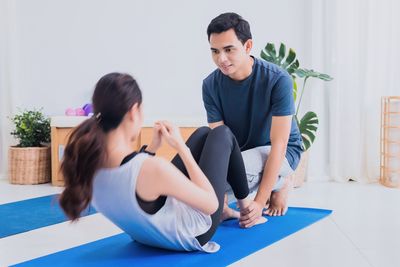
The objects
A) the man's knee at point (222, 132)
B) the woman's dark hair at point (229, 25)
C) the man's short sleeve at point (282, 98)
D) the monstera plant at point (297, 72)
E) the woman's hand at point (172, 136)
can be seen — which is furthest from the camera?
the monstera plant at point (297, 72)

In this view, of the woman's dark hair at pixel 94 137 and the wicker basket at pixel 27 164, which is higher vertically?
the woman's dark hair at pixel 94 137

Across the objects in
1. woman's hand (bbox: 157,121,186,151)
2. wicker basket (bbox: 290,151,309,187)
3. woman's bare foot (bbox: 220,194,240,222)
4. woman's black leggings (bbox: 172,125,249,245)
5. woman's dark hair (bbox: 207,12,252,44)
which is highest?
woman's dark hair (bbox: 207,12,252,44)

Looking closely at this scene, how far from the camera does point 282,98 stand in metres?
2.37

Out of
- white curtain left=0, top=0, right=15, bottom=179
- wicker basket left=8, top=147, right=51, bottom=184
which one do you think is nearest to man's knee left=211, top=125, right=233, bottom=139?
wicker basket left=8, top=147, right=51, bottom=184

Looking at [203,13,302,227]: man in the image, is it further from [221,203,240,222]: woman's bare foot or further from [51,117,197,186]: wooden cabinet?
[51,117,197,186]: wooden cabinet

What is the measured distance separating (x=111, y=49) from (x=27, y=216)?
6.42 feet

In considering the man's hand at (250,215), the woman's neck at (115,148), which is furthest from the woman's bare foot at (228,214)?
the woman's neck at (115,148)

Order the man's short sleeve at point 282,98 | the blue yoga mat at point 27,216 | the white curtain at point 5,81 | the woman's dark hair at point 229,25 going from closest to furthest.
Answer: the woman's dark hair at point 229,25, the man's short sleeve at point 282,98, the blue yoga mat at point 27,216, the white curtain at point 5,81

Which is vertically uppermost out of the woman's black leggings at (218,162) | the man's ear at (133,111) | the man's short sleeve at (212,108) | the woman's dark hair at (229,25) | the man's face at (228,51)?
the woman's dark hair at (229,25)

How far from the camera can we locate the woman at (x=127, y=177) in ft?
5.15

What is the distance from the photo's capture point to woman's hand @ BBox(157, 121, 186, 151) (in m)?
1.72

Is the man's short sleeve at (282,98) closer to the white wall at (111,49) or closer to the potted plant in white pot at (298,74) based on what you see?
the potted plant in white pot at (298,74)

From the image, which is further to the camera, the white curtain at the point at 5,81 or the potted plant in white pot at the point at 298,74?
the white curtain at the point at 5,81

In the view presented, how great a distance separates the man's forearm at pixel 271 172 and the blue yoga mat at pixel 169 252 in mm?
158
